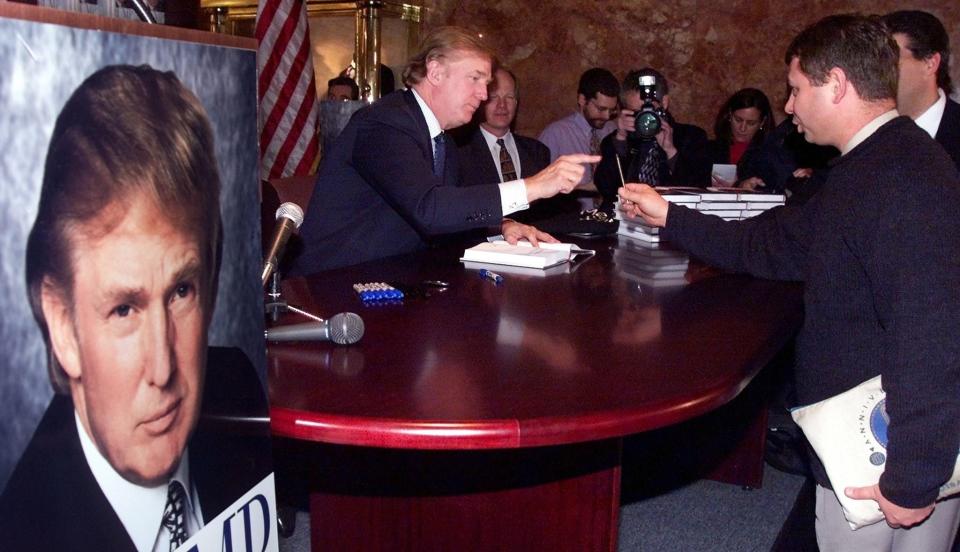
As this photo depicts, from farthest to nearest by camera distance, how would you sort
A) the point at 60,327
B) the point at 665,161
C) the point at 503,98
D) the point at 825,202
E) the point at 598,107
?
the point at 598,107 → the point at 665,161 → the point at 503,98 → the point at 825,202 → the point at 60,327

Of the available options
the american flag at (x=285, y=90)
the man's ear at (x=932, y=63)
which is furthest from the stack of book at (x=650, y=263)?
the american flag at (x=285, y=90)

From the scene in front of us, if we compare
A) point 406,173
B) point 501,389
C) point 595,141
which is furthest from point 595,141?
point 501,389

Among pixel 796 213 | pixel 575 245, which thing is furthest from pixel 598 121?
pixel 796 213

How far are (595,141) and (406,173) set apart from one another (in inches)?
116

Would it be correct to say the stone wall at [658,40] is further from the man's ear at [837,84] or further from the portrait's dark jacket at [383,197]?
the man's ear at [837,84]

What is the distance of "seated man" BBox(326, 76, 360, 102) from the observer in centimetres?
581

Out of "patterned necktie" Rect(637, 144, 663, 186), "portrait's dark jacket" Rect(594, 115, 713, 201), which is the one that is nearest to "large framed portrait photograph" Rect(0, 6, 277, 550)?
"portrait's dark jacket" Rect(594, 115, 713, 201)

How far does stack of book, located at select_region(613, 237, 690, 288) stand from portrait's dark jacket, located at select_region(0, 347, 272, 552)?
1396mm

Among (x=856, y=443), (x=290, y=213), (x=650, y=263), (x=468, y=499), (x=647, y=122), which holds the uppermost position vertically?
(x=647, y=122)

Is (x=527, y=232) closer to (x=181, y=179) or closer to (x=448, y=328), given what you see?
(x=448, y=328)

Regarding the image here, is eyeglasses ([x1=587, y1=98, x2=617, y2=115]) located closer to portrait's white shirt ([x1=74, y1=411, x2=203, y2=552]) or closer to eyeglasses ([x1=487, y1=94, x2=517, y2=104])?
eyeglasses ([x1=487, y1=94, x2=517, y2=104])

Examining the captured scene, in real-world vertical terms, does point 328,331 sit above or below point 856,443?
above

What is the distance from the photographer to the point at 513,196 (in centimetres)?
253

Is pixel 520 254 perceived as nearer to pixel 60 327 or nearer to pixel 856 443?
pixel 856 443
